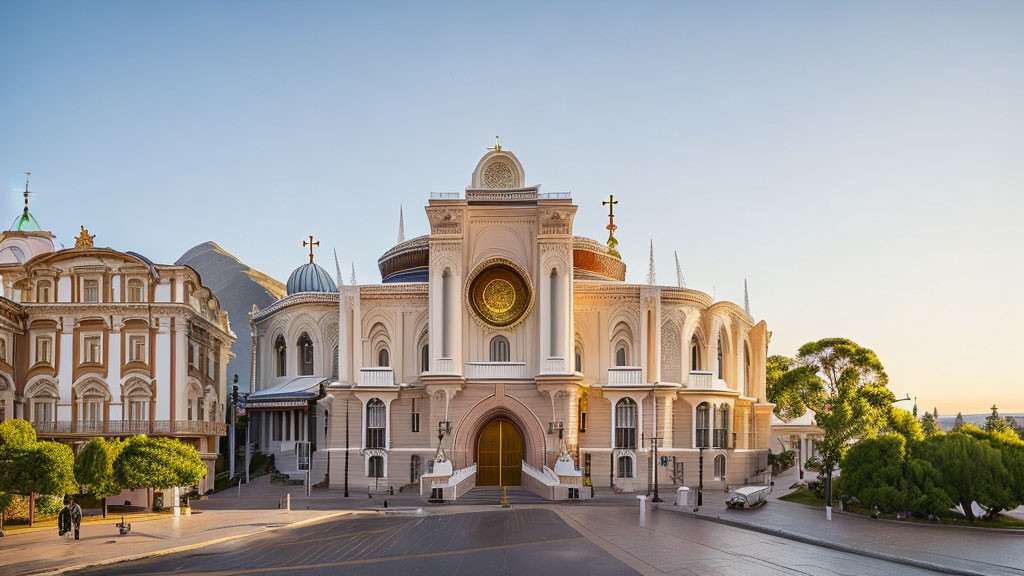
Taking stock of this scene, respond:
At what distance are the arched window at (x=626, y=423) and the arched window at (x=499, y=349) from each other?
8399mm

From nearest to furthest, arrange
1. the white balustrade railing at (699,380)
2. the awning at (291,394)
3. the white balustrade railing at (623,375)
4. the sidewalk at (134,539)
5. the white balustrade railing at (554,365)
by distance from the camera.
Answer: the sidewalk at (134,539) → the white balustrade railing at (554,365) → the white balustrade railing at (623,375) → the white balustrade railing at (699,380) → the awning at (291,394)

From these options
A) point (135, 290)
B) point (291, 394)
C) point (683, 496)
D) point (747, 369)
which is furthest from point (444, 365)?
point (747, 369)

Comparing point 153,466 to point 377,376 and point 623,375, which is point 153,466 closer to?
point 377,376

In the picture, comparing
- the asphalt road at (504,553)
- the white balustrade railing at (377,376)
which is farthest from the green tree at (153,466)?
the white balustrade railing at (377,376)

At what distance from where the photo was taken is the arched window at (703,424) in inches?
2463

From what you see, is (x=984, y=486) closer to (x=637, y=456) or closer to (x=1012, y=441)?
(x=1012, y=441)

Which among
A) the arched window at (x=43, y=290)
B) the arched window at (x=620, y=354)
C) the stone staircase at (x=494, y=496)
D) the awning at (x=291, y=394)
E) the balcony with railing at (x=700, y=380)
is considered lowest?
the stone staircase at (x=494, y=496)

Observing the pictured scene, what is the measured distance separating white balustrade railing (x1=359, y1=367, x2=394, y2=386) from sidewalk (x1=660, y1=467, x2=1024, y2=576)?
21.8 meters

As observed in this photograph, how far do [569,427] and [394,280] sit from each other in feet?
68.8

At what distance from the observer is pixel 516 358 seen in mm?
60781

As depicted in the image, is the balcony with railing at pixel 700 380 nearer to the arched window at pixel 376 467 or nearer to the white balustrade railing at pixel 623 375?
the white balustrade railing at pixel 623 375

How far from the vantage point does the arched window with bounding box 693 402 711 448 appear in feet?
205

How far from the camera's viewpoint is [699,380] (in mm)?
63938

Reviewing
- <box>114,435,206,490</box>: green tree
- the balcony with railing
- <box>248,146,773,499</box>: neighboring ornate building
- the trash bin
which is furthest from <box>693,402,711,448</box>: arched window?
<box>114,435,206,490</box>: green tree
